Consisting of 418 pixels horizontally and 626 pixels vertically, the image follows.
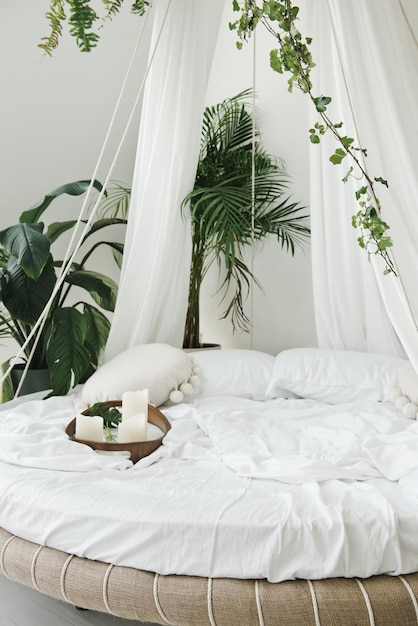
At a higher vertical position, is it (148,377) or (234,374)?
(148,377)

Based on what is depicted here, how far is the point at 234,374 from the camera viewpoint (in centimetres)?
259

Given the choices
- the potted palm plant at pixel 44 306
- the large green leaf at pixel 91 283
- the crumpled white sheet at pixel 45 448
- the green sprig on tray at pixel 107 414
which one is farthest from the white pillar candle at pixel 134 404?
the large green leaf at pixel 91 283

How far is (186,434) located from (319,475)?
57cm

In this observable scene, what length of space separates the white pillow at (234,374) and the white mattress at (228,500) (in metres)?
0.58

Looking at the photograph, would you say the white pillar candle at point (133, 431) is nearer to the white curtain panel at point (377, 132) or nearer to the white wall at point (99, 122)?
the white curtain panel at point (377, 132)

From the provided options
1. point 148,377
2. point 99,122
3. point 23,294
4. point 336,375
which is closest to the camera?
point 148,377

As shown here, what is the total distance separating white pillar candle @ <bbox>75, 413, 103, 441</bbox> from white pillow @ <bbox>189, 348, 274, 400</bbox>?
2.41ft

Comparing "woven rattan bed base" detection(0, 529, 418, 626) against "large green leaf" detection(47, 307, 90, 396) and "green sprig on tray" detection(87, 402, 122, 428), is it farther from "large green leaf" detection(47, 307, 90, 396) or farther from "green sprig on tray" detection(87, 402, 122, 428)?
"large green leaf" detection(47, 307, 90, 396)

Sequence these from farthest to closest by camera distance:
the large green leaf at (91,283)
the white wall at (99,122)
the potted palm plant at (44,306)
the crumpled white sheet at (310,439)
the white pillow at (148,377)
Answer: the white wall at (99,122)
the large green leaf at (91,283)
the potted palm plant at (44,306)
the white pillow at (148,377)
the crumpled white sheet at (310,439)

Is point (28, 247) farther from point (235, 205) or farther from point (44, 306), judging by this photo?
point (235, 205)

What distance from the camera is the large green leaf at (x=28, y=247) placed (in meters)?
2.33

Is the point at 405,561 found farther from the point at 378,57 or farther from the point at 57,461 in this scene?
the point at 378,57

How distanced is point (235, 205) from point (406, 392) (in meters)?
1.36

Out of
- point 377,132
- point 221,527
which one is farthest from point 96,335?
point 221,527
